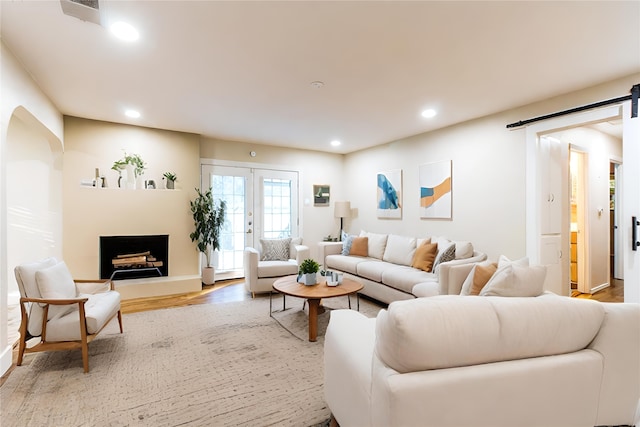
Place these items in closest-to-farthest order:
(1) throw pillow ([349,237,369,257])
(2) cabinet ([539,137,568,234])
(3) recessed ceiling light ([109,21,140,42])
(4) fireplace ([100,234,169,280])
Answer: (3) recessed ceiling light ([109,21,140,42]) → (2) cabinet ([539,137,568,234]) → (4) fireplace ([100,234,169,280]) → (1) throw pillow ([349,237,369,257])

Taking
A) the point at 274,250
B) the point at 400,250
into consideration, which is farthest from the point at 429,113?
the point at 274,250

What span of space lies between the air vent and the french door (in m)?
3.77

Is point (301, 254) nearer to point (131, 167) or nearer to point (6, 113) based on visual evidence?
point (131, 167)

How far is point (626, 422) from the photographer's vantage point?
156 cm

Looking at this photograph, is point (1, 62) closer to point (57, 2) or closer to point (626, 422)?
point (57, 2)

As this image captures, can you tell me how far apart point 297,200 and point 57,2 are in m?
4.88

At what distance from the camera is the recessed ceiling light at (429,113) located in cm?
403

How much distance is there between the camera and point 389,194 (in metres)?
5.84

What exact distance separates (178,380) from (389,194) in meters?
4.49

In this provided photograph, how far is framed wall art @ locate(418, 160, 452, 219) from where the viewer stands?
4762 millimetres

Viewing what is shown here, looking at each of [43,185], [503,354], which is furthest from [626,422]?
[43,185]

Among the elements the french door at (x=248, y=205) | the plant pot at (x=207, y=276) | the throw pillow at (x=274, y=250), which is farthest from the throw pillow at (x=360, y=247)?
the plant pot at (x=207, y=276)

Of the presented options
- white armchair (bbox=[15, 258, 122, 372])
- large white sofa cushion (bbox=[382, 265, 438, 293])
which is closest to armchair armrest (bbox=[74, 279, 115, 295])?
white armchair (bbox=[15, 258, 122, 372])

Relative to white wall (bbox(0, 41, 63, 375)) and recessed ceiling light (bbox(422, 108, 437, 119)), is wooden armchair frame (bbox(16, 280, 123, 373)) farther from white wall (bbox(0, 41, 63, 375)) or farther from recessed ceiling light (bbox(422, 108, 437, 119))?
recessed ceiling light (bbox(422, 108, 437, 119))
